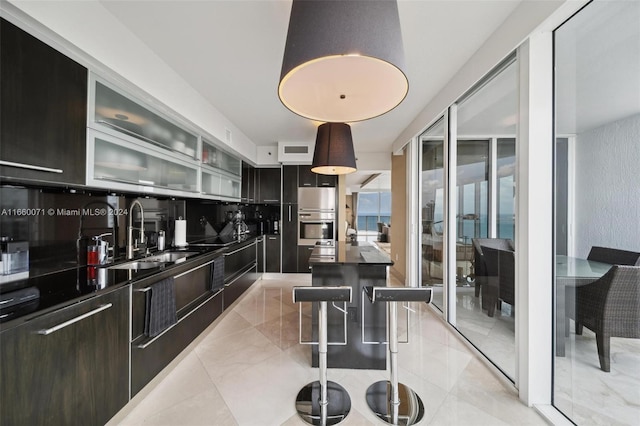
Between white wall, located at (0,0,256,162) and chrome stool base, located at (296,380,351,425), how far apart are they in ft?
8.89

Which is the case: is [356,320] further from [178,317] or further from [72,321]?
[72,321]

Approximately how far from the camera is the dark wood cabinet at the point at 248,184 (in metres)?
4.96

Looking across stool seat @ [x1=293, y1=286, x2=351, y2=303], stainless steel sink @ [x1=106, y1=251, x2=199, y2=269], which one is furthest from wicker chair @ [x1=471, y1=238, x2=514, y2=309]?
stainless steel sink @ [x1=106, y1=251, x2=199, y2=269]

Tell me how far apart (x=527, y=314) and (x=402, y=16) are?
2300 mm

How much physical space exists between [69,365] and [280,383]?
1.36 m

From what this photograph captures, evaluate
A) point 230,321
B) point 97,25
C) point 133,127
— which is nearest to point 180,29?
point 97,25

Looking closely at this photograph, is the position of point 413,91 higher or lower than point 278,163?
higher

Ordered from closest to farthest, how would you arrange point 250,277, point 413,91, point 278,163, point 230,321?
1. point 413,91
2. point 230,321
3. point 250,277
4. point 278,163

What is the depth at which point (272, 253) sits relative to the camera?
5340 millimetres

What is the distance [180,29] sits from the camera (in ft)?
6.36

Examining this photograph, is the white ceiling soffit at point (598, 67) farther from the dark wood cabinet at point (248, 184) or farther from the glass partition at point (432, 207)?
the dark wood cabinet at point (248, 184)

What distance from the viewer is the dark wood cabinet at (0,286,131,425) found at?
109cm

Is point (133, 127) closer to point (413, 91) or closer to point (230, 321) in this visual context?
point (230, 321)

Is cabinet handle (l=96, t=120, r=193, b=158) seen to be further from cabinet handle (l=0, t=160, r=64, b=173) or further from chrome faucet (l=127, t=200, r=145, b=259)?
chrome faucet (l=127, t=200, r=145, b=259)
